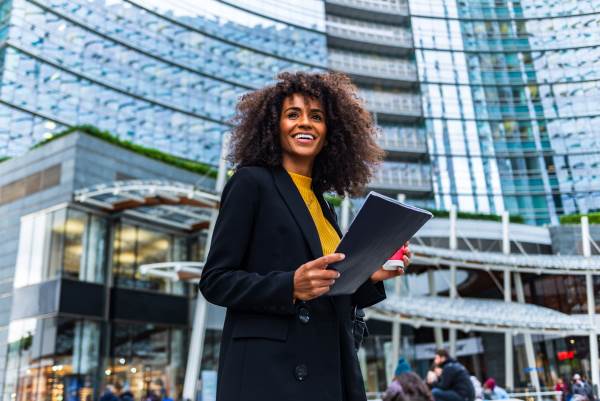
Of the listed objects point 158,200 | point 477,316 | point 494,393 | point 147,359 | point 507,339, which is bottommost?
point 494,393

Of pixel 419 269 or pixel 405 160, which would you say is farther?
pixel 405 160

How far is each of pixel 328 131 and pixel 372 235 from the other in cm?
79

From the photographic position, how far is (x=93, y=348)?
2302cm

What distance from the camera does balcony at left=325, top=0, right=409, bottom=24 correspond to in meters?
55.9

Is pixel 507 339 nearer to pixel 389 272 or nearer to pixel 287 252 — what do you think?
pixel 389 272

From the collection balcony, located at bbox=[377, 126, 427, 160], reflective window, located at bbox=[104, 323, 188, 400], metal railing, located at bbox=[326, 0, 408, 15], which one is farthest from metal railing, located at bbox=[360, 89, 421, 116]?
reflective window, located at bbox=[104, 323, 188, 400]

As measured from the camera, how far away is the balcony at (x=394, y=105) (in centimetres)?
5316

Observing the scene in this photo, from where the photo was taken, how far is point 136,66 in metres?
41.0

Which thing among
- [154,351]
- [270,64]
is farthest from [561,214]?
[154,351]

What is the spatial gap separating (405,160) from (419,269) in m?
19.0

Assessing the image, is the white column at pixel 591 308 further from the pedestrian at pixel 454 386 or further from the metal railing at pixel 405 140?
the pedestrian at pixel 454 386

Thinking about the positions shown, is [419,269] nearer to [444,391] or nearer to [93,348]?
[93,348]

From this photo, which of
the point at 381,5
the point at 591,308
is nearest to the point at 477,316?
the point at 591,308

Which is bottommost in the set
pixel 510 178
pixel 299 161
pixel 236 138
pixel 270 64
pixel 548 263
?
pixel 299 161
